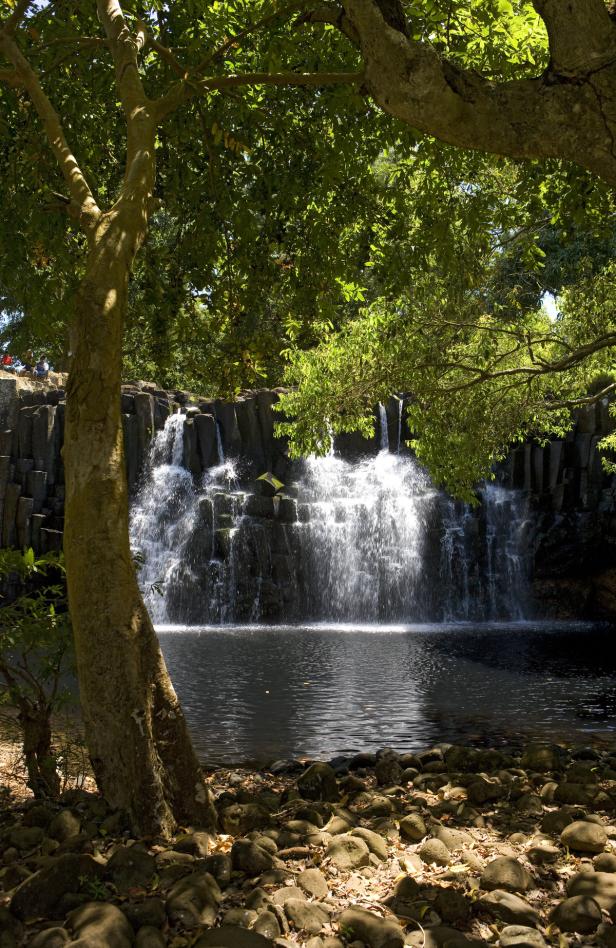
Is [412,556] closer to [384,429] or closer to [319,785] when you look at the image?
[384,429]

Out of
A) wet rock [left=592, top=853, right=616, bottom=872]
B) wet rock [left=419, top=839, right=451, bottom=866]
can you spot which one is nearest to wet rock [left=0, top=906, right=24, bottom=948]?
wet rock [left=419, top=839, right=451, bottom=866]

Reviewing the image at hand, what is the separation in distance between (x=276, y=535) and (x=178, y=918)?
24679 millimetres

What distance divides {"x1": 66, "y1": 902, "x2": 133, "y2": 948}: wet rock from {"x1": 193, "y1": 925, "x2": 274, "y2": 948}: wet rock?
0.28 meters

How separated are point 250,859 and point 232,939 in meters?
0.89

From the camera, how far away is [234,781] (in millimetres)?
7676

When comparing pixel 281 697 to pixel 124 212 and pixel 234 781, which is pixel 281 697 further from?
pixel 124 212

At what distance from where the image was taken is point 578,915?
3410 mm

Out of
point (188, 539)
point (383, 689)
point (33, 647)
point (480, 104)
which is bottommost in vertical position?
point (383, 689)

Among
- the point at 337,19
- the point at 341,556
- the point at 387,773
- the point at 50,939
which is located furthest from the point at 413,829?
the point at 341,556

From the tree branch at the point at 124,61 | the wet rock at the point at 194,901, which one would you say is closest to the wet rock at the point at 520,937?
the wet rock at the point at 194,901

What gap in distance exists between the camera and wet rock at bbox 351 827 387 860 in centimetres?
433

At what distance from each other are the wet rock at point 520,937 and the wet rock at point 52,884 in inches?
69.6

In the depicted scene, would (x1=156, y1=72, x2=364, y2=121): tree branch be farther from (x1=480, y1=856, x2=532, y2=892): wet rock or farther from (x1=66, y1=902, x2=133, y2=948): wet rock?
(x1=480, y1=856, x2=532, y2=892): wet rock

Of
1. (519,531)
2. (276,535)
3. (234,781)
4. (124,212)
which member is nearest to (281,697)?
(234,781)
